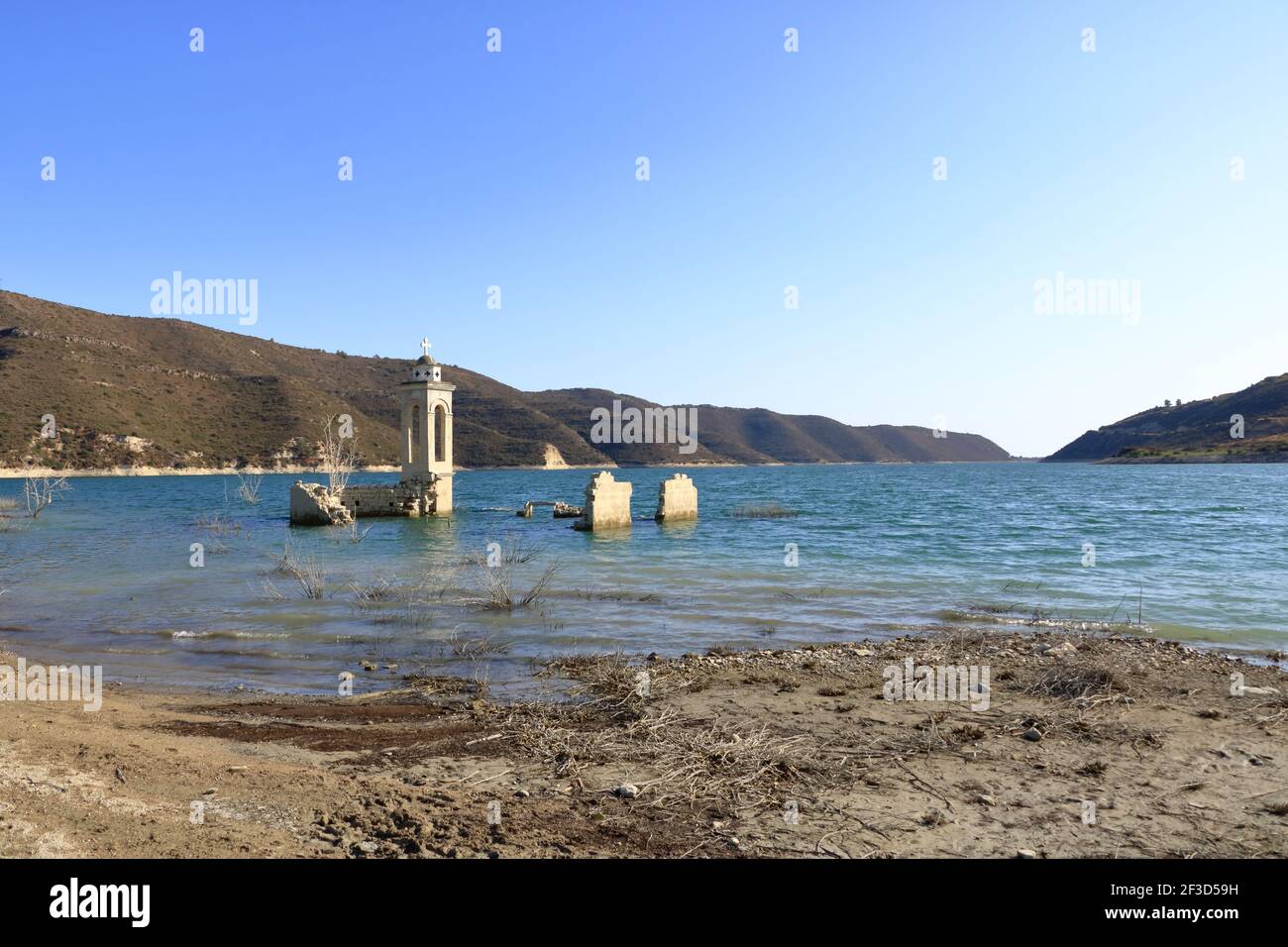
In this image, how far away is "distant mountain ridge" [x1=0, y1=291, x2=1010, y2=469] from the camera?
233 ft

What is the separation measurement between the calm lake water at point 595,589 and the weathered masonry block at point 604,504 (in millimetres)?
950

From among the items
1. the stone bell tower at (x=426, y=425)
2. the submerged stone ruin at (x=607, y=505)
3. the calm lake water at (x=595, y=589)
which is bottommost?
the calm lake water at (x=595, y=589)

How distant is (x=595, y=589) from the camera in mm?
15125

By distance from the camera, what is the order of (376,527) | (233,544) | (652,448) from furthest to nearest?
(652,448), (376,527), (233,544)

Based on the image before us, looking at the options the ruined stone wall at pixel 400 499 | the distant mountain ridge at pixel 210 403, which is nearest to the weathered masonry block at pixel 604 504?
the ruined stone wall at pixel 400 499

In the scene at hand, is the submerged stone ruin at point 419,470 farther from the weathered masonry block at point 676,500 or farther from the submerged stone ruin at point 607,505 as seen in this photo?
the weathered masonry block at point 676,500

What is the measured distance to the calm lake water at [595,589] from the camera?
10391mm

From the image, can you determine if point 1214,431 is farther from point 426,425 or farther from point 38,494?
point 38,494

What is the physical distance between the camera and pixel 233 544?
79.7ft

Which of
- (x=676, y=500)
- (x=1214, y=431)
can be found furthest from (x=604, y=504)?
(x=1214, y=431)
